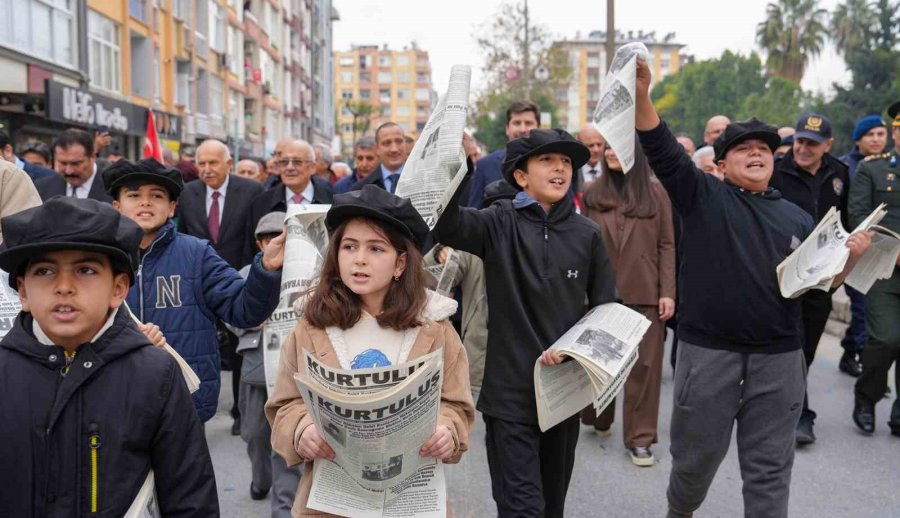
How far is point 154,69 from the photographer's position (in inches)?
1073

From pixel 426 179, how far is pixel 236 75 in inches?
1550

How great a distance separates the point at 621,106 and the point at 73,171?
4.52 meters

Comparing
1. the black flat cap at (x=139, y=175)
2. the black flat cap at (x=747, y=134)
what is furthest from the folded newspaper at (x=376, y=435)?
the black flat cap at (x=747, y=134)

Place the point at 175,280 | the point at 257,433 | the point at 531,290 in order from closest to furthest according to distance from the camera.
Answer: the point at 175,280 < the point at 531,290 < the point at 257,433

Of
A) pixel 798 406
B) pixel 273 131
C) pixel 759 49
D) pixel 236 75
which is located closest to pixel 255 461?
pixel 798 406

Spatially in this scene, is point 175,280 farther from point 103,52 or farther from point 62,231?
point 103,52

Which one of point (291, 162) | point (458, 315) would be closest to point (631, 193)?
point (458, 315)

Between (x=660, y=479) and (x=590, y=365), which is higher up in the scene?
(x=590, y=365)

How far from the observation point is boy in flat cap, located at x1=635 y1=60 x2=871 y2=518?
3713 millimetres

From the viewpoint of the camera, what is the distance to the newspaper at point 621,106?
2.96 meters

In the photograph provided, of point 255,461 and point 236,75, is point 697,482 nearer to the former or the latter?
point 255,461

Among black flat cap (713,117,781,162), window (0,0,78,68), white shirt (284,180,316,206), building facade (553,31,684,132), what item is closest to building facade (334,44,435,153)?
building facade (553,31,684,132)

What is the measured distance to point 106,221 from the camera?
2125 millimetres

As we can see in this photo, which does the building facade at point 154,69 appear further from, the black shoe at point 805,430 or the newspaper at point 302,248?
the black shoe at point 805,430
